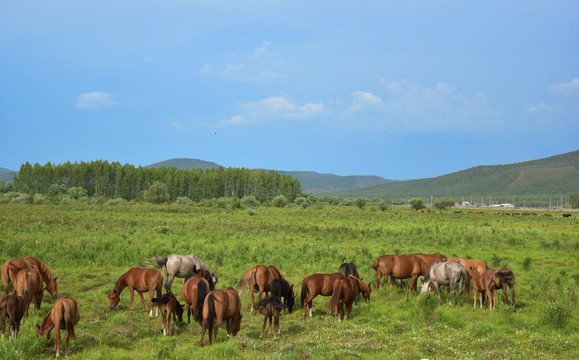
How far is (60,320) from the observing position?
8.39 metres

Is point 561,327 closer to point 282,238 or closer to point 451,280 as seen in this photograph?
point 451,280

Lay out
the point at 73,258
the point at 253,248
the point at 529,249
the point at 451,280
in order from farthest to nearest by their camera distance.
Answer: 1. the point at 529,249
2. the point at 253,248
3. the point at 73,258
4. the point at 451,280

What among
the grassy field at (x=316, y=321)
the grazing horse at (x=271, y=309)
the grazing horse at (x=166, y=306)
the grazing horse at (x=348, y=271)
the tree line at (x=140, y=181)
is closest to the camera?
the grassy field at (x=316, y=321)

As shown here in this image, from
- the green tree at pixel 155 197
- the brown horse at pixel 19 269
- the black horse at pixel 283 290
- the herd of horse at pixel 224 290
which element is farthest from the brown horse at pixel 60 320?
the green tree at pixel 155 197

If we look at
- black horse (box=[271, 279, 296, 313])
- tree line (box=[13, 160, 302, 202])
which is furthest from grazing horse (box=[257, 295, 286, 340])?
tree line (box=[13, 160, 302, 202])

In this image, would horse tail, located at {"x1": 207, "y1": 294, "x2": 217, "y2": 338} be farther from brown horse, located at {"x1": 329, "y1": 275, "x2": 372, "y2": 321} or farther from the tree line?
the tree line

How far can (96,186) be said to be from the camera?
392 feet

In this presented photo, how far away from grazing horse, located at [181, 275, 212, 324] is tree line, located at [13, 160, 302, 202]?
10486 centimetres

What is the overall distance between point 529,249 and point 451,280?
1739cm

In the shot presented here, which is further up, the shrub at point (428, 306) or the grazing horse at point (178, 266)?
the grazing horse at point (178, 266)

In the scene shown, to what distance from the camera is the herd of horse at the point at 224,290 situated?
8.95 meters

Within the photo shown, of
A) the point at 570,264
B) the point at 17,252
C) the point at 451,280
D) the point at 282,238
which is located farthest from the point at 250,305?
the point at 570,264

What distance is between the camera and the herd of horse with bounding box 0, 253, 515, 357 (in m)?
8.95

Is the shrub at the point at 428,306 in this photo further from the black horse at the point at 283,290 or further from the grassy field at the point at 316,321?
the black horse at the point at 283,290
